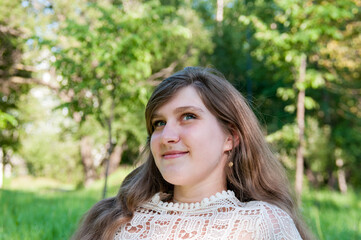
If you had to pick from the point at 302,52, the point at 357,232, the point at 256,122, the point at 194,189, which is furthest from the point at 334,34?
the point at 194,189

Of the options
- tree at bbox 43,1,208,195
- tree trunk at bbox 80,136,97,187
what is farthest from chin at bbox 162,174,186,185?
tree trunk at bbox 80,136,97,187

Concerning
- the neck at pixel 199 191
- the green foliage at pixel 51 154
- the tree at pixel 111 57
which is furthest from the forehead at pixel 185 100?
the green foliage at pixel 51 154

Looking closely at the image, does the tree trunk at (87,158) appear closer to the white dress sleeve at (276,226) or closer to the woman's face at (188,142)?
the woman's face at (188,142)

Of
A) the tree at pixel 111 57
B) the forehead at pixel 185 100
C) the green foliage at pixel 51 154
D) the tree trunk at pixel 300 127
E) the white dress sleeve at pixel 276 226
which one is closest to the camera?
the white dress sleeve at pixel 276 226

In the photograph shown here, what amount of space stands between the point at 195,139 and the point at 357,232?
2115 mm

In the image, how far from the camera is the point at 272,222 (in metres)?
1.43

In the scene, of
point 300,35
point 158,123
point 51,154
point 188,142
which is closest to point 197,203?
point 188,142

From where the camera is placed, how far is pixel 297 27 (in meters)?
5.33

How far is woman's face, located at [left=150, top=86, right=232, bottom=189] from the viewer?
1532 millimetres

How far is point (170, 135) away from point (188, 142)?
0.26ft

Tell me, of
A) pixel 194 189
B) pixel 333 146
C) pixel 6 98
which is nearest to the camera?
pixel 194 189

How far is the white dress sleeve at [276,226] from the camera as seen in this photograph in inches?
54.7

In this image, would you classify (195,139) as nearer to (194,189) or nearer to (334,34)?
(194,189)

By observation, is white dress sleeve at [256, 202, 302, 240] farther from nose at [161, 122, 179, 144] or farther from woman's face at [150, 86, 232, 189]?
nose at [161, 122, 179, 144]
